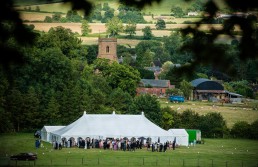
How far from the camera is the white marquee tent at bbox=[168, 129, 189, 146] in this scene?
4735cm

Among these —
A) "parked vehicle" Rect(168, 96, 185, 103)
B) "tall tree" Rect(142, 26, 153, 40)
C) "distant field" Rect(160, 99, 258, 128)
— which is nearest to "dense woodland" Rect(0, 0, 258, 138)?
"distant field" Rect(160, 99, 258, 128)

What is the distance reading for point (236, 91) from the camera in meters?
113

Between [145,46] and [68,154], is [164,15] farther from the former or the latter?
[68,154]

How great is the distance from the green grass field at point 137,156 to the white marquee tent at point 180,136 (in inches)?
30.0

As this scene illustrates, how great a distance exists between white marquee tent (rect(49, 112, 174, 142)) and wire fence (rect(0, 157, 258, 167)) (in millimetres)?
6854

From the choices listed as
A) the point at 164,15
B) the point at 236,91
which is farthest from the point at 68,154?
the point at 164,15

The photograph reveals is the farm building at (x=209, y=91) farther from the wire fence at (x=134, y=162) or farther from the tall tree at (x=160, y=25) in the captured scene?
the wire fence at (x=134, y=162)

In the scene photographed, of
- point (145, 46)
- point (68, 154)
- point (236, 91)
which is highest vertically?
point (145, 46)

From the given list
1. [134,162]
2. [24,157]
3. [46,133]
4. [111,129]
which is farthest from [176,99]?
[24,157]

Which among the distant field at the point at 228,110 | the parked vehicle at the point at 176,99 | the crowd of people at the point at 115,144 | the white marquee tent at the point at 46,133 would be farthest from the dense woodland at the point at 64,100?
the parked vehicle at the point at 176,99

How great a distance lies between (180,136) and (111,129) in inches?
178

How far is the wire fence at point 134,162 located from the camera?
34.3m

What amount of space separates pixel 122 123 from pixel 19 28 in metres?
41.1

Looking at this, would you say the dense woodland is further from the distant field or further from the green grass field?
the distant field
